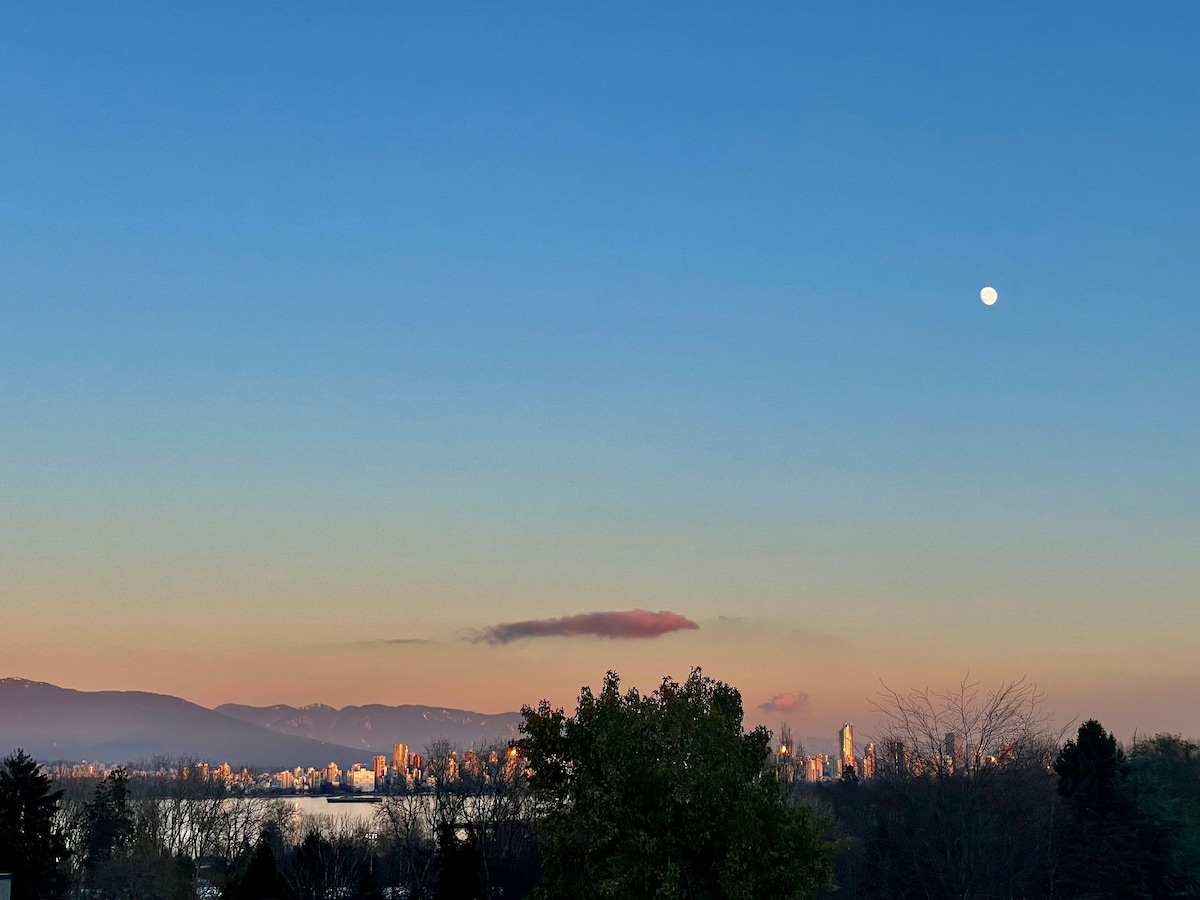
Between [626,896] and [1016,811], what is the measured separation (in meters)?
29.8

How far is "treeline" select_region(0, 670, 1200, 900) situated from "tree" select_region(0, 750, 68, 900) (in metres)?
0.08

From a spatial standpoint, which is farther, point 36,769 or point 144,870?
point 144,870

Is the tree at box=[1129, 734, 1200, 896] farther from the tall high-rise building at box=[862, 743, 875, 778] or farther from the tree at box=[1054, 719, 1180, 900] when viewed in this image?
the tall high-rise building at box=[862, 743, 875, 778]

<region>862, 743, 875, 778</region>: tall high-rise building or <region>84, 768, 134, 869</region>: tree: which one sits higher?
<region>862, 743, 875, 778</region>: tall high-rise building

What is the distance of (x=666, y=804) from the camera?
95.8 feet

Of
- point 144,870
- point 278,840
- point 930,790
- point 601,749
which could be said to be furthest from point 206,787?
point 601,749

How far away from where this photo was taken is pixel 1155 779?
186 ft

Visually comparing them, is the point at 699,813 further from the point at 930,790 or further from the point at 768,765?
the point at 930,790

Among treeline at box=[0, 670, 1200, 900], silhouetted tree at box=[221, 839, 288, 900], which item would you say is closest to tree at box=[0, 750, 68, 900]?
treeline at box=[0, 670, 1200, 900]

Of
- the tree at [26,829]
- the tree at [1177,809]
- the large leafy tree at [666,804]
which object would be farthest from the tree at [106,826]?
the tree at [1177,809]

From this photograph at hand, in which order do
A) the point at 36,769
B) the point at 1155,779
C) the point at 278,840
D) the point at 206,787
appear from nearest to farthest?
the point at 36,769, the point at 1155,779, the point at 278,840, the point at 206,787

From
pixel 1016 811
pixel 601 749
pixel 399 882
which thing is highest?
pixel 601 749

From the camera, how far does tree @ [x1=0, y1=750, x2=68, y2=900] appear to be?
46.5m

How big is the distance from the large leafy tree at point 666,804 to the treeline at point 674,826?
5cm
